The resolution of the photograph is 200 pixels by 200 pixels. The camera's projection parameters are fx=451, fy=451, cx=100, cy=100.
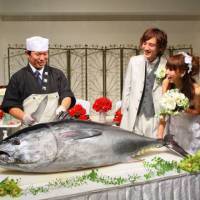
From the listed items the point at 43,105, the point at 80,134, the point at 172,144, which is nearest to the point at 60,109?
the point at 43,105

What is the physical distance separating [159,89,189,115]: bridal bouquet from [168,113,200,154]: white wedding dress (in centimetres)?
13

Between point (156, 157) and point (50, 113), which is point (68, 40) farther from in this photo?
point (156, 157)

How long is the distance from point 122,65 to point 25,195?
377 centimetres

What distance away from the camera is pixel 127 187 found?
1747 millimetres

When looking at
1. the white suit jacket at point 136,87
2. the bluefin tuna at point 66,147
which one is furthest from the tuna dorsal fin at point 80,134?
the white suit jacket at point 136,87

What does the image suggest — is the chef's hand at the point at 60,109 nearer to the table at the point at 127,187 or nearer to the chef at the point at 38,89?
the chef at the point at 38,89

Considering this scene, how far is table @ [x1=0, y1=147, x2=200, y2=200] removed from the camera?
1651 millimetres

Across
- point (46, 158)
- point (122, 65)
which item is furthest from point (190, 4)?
point (46, 158)

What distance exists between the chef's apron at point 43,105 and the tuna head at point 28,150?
0.65 metres

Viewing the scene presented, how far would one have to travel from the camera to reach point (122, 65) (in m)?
5.25

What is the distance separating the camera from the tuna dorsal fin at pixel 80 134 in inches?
69.2

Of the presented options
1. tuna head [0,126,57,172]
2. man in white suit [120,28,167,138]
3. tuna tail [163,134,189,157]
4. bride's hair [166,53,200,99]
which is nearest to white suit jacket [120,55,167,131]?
man in white suit [120,28,167,138]

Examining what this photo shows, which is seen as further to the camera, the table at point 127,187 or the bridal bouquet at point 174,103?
the bridal bouquet at point 174,103

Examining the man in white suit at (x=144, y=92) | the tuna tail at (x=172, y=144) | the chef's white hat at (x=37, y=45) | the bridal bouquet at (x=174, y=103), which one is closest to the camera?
the tuna tail at (x=172, y=144)
